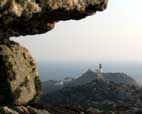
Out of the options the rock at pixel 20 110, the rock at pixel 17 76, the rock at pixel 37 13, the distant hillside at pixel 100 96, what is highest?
the rock at pixel 37 13

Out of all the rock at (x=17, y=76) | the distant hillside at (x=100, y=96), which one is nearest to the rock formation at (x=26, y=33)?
the rock at (x=17, y=76)

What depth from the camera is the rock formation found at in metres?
44.1

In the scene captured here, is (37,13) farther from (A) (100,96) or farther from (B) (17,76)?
(A) (100,96)

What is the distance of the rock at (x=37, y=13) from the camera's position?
40562mm

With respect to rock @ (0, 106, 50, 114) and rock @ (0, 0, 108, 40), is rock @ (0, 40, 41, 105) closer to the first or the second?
rock @ (0, 106, 50, 114)

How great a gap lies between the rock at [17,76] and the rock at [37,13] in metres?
1.98

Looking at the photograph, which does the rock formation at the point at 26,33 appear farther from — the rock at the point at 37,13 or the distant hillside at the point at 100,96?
the distant hillside at the point at 100,96

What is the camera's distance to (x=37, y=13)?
44.3 m

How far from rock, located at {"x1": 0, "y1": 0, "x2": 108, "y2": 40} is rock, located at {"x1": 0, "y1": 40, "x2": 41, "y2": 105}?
1985 millimetres

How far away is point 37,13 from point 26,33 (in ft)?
23.7

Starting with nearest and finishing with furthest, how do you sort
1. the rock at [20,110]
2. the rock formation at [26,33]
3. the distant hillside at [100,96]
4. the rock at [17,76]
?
the rock formation at [26,33], the rock at [20,110], the rock at [17,76], the distant hillside at [100,96]

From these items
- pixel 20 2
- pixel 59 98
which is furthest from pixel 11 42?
pixel 59 98

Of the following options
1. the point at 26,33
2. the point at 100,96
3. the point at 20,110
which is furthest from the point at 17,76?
the point at 100,96

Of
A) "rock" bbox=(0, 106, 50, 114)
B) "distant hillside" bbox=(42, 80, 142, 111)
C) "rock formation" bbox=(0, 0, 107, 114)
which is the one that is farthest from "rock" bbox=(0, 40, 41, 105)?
"distant hillside" bbox=(42, 80, 142, 111)
